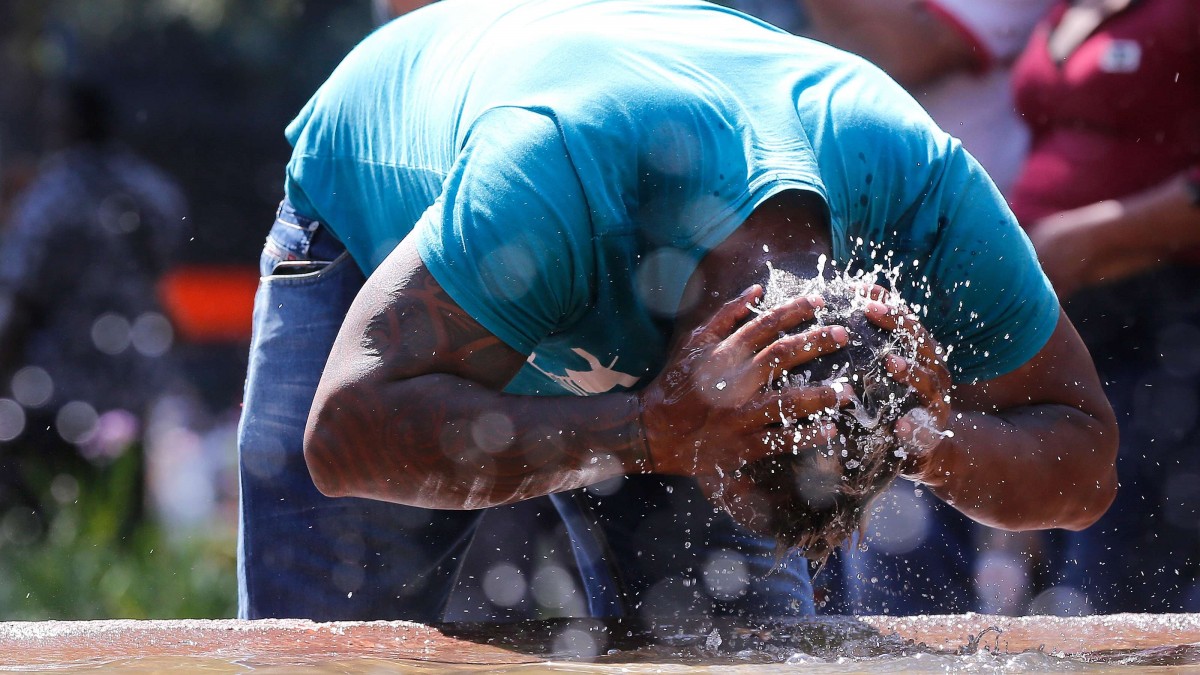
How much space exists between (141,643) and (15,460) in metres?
3.28

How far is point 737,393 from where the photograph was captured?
204cm

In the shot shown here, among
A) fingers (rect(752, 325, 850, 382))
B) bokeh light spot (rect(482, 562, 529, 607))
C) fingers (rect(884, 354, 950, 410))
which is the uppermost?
fingers (rect(752, 325, 850, 382))

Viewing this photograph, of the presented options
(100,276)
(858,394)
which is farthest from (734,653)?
(100,276)

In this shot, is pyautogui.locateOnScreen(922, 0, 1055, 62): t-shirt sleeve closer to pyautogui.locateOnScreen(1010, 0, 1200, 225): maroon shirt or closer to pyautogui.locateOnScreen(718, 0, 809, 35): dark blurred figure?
pyautogui.locateOnScreen(1010, 0, 1200, 225): maroon shirt

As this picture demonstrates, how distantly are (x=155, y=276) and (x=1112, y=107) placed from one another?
3687 millimetres

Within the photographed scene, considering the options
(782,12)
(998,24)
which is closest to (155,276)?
(782,12)

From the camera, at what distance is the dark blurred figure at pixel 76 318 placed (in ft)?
16.8

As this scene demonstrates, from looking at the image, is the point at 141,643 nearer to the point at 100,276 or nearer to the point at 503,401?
the point at 503,401

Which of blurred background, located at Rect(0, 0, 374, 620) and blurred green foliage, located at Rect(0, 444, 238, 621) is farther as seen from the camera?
blurred background, located at Rect(0, 0, 374, 620)

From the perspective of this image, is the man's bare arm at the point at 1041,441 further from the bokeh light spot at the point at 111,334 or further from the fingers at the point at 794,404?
the bokeh light spot at the point at 111,334

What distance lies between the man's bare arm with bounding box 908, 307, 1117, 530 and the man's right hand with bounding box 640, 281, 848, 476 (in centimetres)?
52

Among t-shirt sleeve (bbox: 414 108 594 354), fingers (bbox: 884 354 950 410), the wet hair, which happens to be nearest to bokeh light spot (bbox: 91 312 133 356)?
t-shirt sleeve (bbox: 414 108 594 354)

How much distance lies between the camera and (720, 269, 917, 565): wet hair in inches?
79.7

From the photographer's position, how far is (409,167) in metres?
2.51
